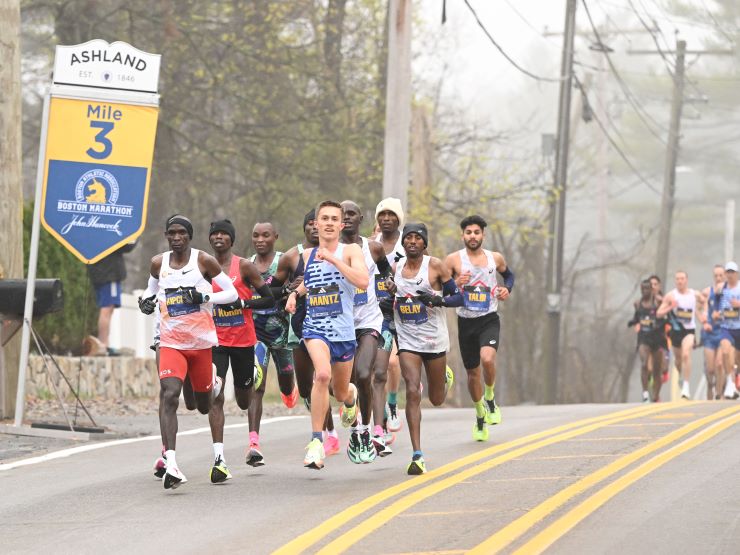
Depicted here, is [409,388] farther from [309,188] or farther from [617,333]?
[617,333]

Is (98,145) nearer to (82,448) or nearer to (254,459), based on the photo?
(82,448)

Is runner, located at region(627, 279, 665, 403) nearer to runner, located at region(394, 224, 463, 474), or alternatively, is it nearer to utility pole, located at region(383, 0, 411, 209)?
utility pole, located at region(383, 0, 411, 209)

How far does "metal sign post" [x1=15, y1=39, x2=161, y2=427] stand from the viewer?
17.0m

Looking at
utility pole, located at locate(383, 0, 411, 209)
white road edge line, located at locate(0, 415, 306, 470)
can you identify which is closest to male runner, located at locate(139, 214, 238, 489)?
white road edge line, located at locate(0, 415, 306, 470)

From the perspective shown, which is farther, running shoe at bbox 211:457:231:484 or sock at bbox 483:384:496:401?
sock at bbox 483:384:496:401

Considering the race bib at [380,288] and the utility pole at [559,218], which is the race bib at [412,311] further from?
the utility pole at [559,218]

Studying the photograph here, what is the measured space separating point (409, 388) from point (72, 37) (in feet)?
60.5

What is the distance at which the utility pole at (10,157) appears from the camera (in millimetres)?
18094

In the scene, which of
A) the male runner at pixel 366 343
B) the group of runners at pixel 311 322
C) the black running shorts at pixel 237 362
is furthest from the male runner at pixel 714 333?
the black running shorts at pixel 237 362

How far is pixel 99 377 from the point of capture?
22.6 meters

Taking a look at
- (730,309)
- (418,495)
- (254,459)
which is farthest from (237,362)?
(730,309)

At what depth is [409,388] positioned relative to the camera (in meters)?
13.1

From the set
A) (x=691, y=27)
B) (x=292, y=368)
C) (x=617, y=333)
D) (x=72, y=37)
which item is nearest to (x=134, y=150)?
(x=292, y=368)

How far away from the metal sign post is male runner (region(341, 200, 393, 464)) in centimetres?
436
